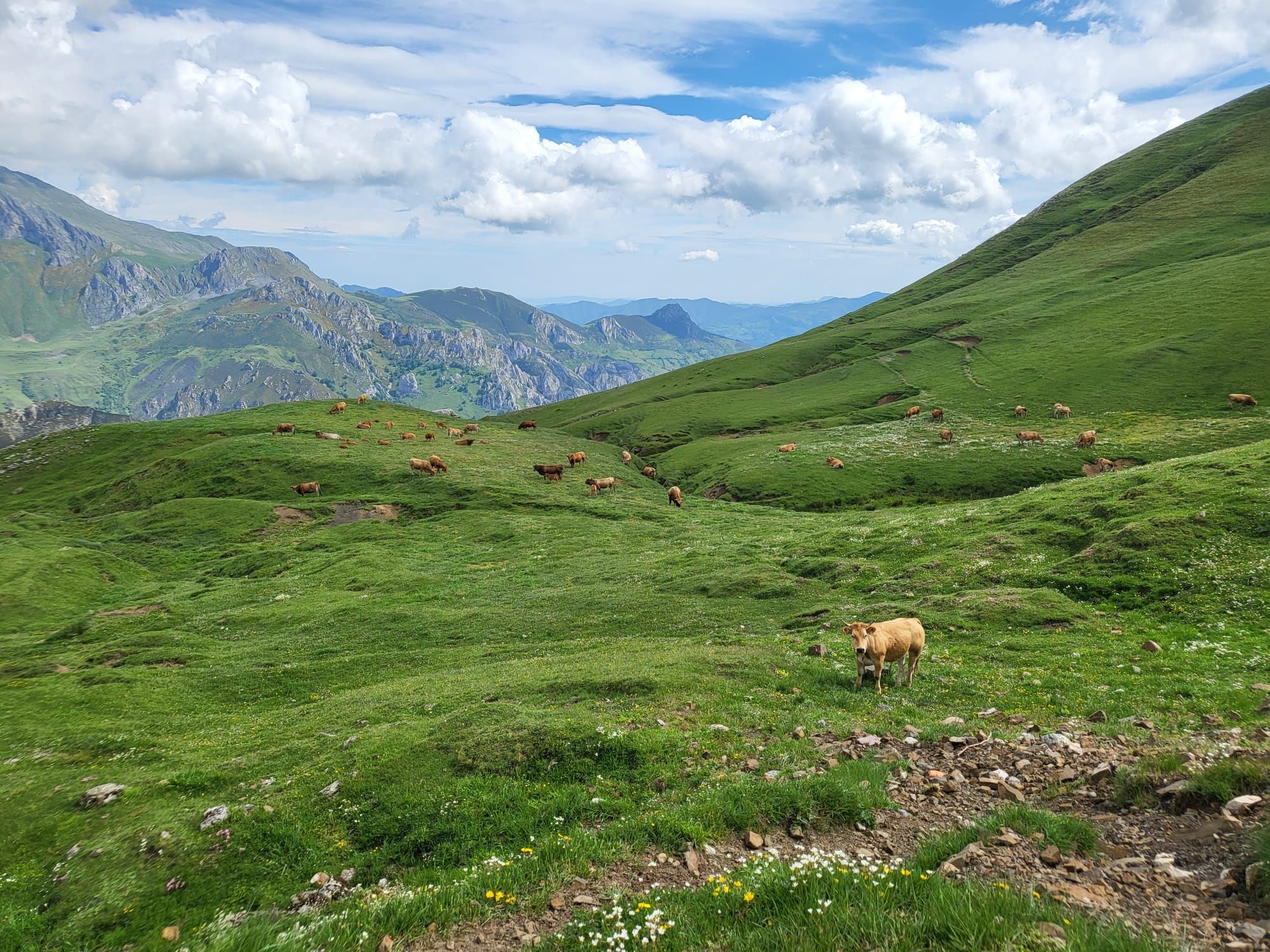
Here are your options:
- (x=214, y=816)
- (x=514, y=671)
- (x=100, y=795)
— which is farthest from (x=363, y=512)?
(x=214, y=816)

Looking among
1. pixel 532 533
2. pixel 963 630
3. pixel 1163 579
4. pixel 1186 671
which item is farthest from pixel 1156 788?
pixel 532 533

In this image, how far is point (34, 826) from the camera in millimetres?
12227

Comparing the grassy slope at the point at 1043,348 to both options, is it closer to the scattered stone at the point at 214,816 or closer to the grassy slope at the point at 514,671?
the grassy slope at the point at 514,671

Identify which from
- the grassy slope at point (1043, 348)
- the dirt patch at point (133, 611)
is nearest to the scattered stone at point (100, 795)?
the dirt patch at point (133, 611)

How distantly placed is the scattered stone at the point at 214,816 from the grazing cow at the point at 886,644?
15821 mm

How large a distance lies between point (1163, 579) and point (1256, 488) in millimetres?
9777

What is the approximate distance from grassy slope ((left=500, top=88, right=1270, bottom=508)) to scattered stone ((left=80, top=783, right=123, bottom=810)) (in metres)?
60.0

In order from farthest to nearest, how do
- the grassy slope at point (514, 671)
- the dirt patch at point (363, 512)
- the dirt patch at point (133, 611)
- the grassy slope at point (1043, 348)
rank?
the grassy slope at point (1043, 348) → the dirt patch at point (363, 512) → the dirt patch at point (133, 611) → the grassy slope at point (514, 671)

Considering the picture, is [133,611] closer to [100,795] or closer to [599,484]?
[100,795]

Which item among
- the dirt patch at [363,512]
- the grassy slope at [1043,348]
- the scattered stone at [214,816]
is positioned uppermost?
the grassy slope at [1043,348]

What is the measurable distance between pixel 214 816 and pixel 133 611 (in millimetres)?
35763

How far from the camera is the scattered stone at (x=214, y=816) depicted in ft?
38.4

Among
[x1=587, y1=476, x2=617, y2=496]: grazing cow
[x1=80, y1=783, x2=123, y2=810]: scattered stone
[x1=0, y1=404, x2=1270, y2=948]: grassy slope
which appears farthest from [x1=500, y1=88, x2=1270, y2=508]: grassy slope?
[x1=80, y1=783, x2=123, y2=810]: scattered stone

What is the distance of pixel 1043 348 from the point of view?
105 metres
